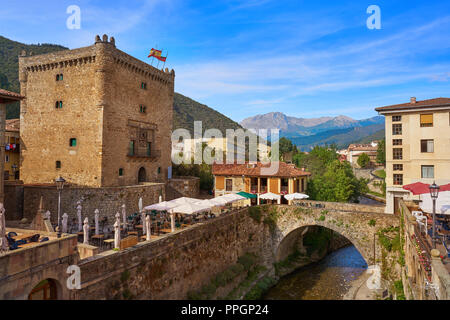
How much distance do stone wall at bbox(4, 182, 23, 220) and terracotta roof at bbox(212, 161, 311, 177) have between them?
60.0 ft

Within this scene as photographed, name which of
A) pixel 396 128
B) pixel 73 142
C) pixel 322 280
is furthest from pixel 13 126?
pixel 396 128

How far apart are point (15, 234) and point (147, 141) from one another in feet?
66.1

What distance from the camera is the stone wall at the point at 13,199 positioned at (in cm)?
2262

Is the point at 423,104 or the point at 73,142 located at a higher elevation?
the point at 423,104

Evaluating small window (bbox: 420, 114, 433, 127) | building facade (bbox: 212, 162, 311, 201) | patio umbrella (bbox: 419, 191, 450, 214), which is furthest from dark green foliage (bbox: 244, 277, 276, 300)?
small window (bbox: 420, 114, 433, 127)

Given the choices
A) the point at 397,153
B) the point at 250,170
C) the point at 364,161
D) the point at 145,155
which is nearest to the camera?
the point at 145,155

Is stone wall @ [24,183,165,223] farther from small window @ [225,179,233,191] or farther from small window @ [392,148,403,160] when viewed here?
small window @ [392,148,403,160]

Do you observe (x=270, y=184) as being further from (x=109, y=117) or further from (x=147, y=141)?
(x=109, y=117)

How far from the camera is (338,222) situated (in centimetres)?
2325

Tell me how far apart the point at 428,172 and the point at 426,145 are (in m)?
2.71

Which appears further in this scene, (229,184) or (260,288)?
(229,184)

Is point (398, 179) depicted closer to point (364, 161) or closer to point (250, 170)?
point (250, 170)
